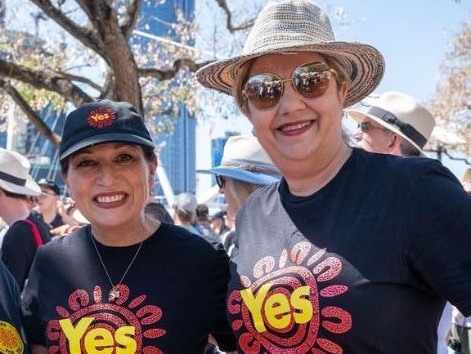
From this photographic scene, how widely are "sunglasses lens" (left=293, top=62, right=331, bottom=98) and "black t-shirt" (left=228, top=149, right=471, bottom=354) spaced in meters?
0.24

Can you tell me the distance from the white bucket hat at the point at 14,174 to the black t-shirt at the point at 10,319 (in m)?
2.14

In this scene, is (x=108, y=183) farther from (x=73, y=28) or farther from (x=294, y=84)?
(x=73, y=28)

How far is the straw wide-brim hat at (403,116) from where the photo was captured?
388 centimetres

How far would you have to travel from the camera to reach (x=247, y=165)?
3480 millimetres

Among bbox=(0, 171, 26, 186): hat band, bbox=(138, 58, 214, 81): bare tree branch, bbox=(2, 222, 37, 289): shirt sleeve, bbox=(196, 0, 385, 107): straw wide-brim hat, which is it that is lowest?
bbox=(2, 222, 37, 289): shirt sleeve

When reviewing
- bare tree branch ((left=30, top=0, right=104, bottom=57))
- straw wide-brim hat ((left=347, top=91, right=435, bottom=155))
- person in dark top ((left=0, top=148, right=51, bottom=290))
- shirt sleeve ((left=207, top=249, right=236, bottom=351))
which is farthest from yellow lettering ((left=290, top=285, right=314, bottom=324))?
bare tree branch ((left=30, top=0, right=104, bottom=57))

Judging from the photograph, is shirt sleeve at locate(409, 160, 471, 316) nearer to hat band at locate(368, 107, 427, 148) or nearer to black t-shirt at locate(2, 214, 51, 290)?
hat band at locate(368, 107, 427, 148)

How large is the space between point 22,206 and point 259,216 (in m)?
2.92

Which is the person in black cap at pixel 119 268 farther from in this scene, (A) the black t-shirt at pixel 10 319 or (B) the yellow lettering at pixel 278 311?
(B) the yellow lettering at pixel 278 311

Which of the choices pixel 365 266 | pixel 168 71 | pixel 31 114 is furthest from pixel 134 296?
pixel 168 71

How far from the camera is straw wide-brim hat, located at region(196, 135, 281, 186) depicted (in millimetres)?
3342

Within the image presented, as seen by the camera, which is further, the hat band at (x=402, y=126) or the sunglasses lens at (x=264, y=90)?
the hat band at (x=402, y=126)

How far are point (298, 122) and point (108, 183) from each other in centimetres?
82

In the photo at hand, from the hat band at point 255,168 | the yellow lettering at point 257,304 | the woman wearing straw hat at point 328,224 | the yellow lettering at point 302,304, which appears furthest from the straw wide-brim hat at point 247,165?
the yellow lettering at point 302,304
